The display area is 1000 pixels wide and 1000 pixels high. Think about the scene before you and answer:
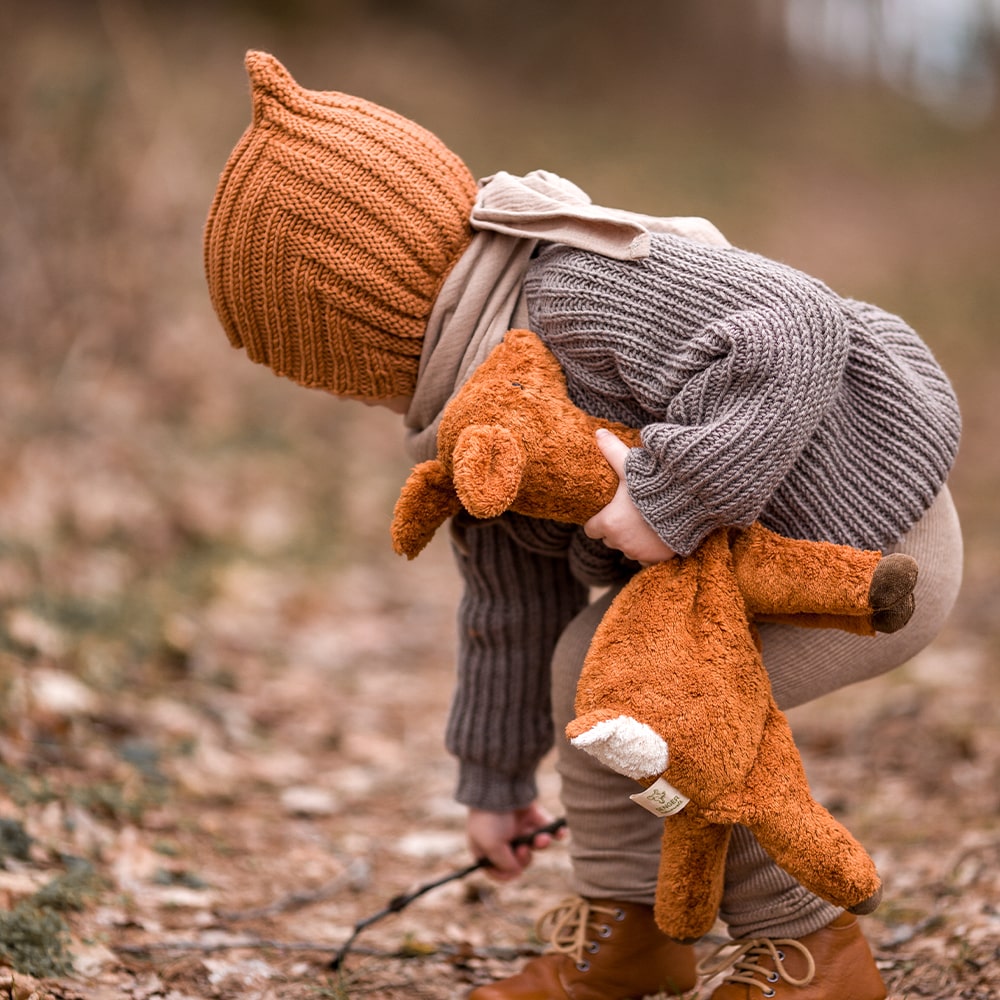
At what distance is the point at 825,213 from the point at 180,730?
1280 centimetres

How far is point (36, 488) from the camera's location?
12.5 feet

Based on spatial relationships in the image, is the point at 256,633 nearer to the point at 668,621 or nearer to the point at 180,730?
the point at 180,730

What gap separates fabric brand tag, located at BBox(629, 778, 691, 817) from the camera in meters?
1.45

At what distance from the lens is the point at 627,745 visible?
Result: 139cm

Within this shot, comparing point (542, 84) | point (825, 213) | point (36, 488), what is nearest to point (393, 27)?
point (542, 84)

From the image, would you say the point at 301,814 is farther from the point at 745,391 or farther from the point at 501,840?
the point at 745,391

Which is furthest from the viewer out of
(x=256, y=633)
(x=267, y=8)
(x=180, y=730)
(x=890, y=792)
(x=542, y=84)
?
(x=542, y=84)

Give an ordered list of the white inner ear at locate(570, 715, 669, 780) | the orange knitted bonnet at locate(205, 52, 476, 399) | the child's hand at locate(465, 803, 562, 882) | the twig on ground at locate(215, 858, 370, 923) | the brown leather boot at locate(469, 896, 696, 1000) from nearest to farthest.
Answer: the white inner ear at locate(570, 715, 669, 780) < the orange knitted bonnet at locate(205, 52, 476, 399) < the brown leather boot at locate(469, 896, 696, 1000) < the child's hand at locate(465, 803, 562, 882) < the twig on ground at locate(215, 858, 370, 923)

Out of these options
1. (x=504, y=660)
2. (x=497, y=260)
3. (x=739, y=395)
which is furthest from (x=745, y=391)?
(x=504, y=660)

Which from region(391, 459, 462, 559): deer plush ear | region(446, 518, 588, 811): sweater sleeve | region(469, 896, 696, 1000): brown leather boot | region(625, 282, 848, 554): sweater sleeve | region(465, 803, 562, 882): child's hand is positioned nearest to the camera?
region(625, 282, 848, 554): sweater sleeve

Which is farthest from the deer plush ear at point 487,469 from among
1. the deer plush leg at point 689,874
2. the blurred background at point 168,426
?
the blurred background at point 168,426

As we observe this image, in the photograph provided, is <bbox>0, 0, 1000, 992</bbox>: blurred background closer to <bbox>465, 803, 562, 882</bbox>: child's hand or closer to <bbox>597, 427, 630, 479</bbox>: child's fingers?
<bbox>465, 803, 562, 882</bbox>: child's hand

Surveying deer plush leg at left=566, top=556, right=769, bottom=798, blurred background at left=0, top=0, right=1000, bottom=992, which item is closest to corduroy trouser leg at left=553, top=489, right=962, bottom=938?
deer plush leg at left=566, top=556, right=769, bottom=798

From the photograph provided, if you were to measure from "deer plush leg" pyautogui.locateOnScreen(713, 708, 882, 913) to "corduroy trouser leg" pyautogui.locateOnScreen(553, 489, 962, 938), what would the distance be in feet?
0.70
